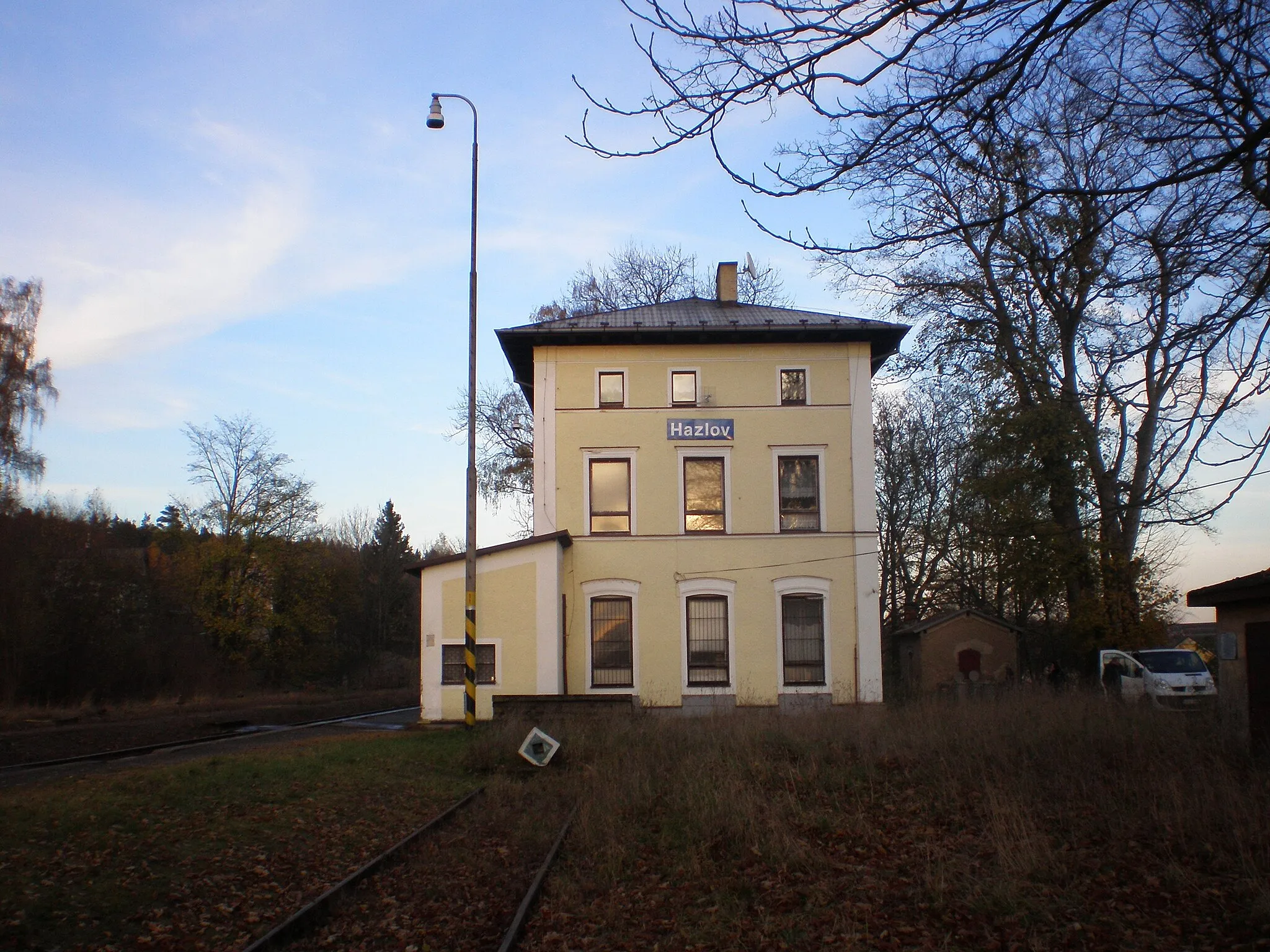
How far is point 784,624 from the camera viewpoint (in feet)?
77.8

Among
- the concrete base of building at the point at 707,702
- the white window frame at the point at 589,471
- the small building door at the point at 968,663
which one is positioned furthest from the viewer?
the small building door at the point at 968,663

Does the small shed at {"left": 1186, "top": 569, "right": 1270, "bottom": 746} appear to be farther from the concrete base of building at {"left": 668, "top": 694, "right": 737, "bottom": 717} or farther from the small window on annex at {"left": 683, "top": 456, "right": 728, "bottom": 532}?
the small window on annex at {"left": 683, "top": 456, "right": 728, "bottom": 532}

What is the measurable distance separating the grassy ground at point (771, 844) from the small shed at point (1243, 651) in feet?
1.59

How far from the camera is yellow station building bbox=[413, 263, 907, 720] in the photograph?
23.5 m

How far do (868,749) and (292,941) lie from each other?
769cm

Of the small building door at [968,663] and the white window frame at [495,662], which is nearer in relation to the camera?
the white window frame at [495,662]

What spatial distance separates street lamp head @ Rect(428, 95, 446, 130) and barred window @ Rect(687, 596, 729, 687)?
11.9m

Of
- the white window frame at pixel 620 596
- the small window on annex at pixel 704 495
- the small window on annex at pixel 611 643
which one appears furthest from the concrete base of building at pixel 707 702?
the small window on annex at pixel 704 495

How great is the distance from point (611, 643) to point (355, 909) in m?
16.1

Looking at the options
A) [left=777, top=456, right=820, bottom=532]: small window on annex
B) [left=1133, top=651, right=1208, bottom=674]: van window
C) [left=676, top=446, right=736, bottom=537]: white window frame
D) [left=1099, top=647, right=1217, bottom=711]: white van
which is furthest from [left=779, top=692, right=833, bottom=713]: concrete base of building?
[left=1133, top=651, right=1208, bottom=674]: van window

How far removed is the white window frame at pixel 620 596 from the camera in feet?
76.9

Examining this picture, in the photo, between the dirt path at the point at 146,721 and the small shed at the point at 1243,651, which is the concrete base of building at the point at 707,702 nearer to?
the dirt path at the point at 146,721

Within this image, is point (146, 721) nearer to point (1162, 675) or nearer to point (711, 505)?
point (711, 505)

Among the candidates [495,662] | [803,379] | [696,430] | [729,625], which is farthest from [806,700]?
[803,379]
